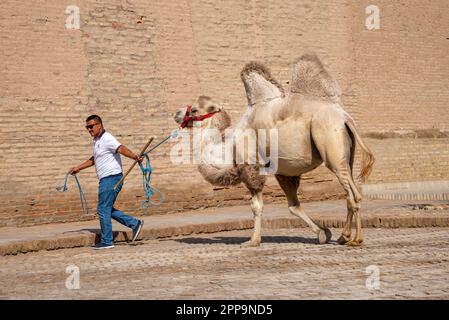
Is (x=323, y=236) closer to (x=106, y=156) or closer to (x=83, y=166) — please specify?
(x=106, y=156)

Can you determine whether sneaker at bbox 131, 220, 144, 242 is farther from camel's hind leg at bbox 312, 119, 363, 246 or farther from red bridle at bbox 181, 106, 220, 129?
camel's hind leg at bbox 312, 119, 363, 246

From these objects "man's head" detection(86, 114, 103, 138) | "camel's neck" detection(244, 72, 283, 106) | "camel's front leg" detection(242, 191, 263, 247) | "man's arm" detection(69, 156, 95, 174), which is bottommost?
"camel's front leg" detection(242, 191, 263, 247)

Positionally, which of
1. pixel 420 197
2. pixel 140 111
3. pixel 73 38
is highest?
pixel 73 38

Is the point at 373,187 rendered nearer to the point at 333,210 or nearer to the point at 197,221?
the point at 333,210

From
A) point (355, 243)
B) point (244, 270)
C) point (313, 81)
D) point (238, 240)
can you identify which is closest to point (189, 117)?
point (313, 81)

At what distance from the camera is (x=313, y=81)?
997 centimetres

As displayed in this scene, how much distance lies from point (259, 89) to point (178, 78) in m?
5.65

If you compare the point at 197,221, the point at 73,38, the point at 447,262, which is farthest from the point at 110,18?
the point at 447,262

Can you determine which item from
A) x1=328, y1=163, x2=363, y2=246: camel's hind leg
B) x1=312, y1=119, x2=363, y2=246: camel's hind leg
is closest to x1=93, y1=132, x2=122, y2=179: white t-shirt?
x1=312, y1=119, x2=363, y2=246: camel's hind leg

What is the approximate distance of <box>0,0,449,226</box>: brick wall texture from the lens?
1386cm

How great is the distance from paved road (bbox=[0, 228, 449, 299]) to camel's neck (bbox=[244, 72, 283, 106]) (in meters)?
1.93

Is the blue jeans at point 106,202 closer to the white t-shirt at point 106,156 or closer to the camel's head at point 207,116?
the white t-shirt at point 106,156

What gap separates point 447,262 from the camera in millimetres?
7852
